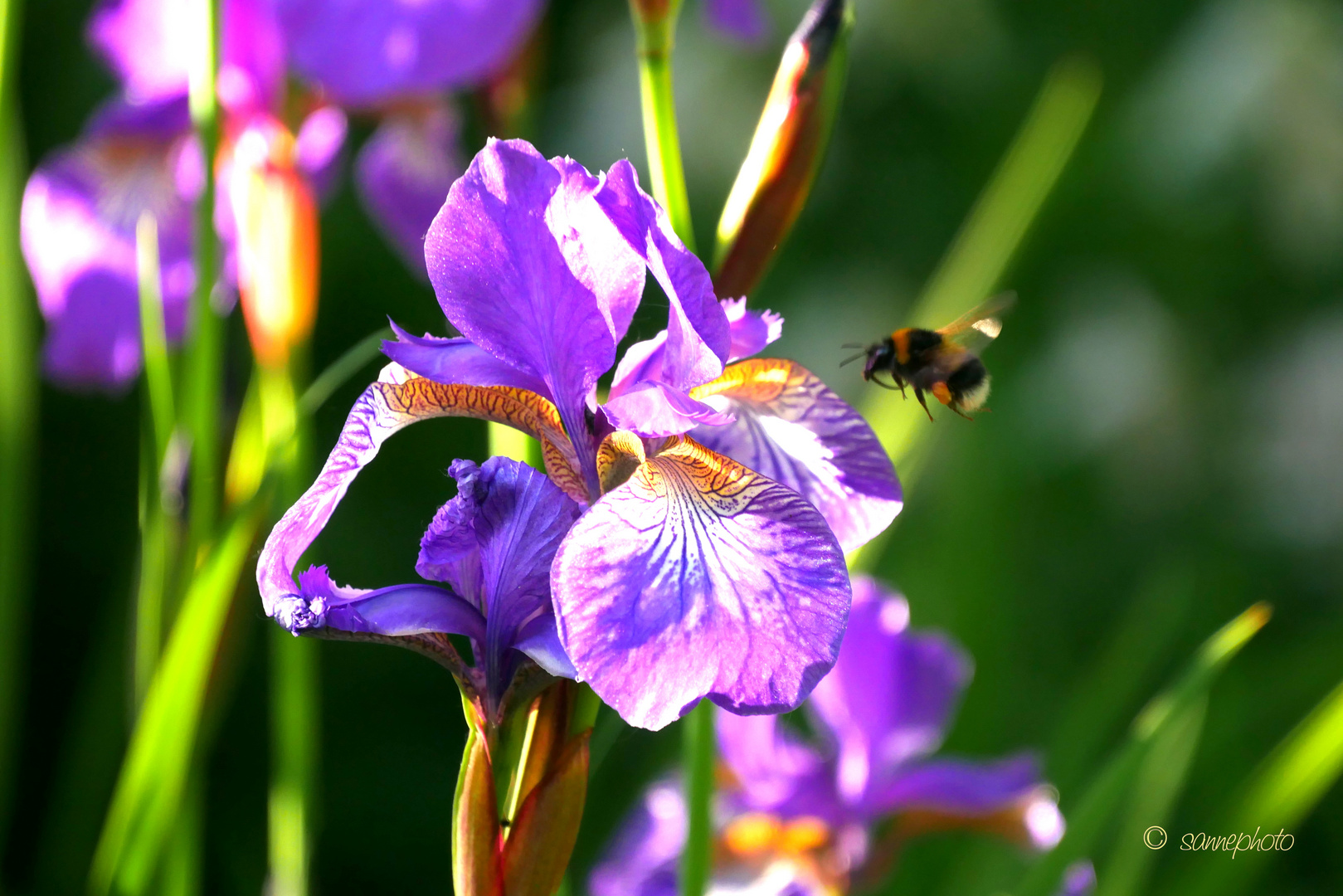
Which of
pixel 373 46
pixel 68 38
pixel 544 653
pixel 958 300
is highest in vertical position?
pixel 68 38

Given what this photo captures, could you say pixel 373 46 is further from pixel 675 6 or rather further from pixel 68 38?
pixel 68 38

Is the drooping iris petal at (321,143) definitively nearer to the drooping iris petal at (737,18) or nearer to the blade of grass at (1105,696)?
the drooping iris petal at (737,18)

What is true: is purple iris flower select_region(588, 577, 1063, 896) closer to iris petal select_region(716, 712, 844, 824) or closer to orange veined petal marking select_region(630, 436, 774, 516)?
iris petal select_region(716, 712, 844, 824)

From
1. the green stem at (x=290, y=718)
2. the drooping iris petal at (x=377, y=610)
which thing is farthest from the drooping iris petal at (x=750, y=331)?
the green stem at (x=290, y=718)

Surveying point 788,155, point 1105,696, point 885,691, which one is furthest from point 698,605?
point 1105,696

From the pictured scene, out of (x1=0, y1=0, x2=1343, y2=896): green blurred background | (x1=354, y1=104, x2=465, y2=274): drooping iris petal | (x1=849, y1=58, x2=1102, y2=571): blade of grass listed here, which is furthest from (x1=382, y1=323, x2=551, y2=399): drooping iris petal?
(x1=0, y1=0, x2=1343, y2=896): green blurred background

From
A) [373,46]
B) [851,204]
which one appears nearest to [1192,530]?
[851,204]
